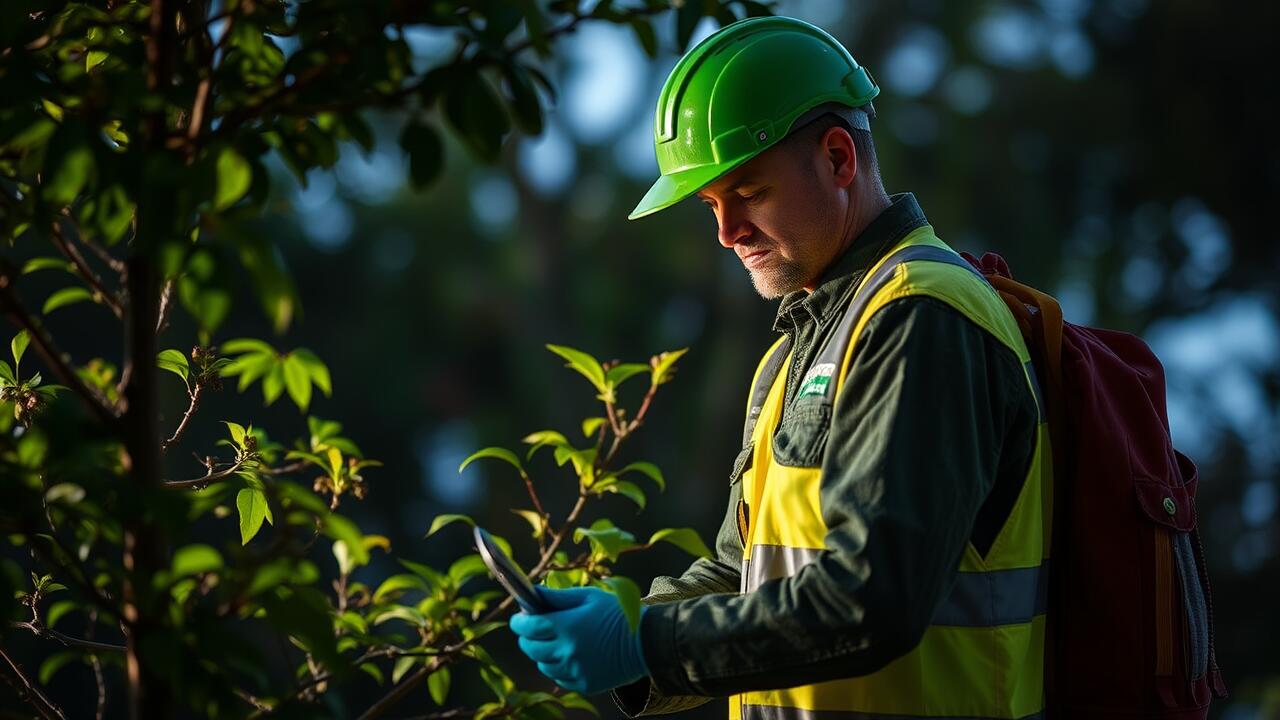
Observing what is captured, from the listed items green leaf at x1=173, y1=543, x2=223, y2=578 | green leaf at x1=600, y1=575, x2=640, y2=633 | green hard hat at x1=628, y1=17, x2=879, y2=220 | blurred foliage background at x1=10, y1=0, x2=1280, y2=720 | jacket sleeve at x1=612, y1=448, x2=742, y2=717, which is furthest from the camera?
blurred foliage background at x1=10, y1=0, x2=1280, y2=720

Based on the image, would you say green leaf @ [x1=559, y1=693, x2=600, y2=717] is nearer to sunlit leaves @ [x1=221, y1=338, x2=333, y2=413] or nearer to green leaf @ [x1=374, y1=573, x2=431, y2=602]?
green leaf @ [x1=374, y1=573, x2=431, y2=602]

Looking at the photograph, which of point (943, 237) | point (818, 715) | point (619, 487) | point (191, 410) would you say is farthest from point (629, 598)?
point (943, 237)

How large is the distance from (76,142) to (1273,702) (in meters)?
6.84

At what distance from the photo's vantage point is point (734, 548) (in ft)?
6.31

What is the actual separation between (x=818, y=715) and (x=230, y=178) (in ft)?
3.02

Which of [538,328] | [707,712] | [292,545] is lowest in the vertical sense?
[707,712]

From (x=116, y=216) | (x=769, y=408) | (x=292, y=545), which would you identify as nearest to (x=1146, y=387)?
(x=769, y=408)

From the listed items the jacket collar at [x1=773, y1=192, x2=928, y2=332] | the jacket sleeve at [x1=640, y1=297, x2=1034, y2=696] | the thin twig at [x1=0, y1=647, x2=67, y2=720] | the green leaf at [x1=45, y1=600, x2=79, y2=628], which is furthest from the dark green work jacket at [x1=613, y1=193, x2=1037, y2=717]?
the thin twig at [x1=0, y1=647, x2=67, y2=720]

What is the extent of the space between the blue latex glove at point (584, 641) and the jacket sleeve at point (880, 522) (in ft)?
0.14

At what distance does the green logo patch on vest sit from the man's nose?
27cm

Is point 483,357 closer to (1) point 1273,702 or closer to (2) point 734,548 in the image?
(1) point 1273,702

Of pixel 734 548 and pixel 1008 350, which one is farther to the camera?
pixel 734 548

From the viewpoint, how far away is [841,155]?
1759mm

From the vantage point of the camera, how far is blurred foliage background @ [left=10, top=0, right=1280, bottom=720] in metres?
11.5
